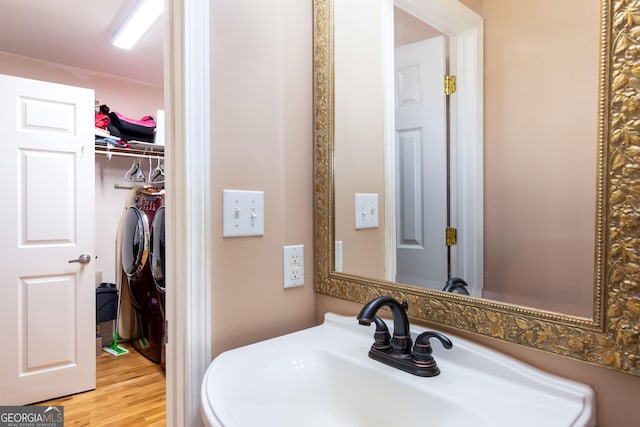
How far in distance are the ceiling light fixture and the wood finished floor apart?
7.64 feet

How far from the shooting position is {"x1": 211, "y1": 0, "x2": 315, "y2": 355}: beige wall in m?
0.97

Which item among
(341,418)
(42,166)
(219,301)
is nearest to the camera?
(341,418)

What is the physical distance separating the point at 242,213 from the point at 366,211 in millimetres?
371

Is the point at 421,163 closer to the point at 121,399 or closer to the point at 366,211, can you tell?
the point at 366,211

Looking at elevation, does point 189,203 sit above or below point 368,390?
above

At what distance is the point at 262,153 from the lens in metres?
1.05

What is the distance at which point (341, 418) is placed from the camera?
0.83 m

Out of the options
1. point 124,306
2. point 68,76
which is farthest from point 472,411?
point 68,76

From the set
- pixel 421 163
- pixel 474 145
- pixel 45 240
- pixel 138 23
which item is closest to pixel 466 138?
pixel 474 145

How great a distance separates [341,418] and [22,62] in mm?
3662

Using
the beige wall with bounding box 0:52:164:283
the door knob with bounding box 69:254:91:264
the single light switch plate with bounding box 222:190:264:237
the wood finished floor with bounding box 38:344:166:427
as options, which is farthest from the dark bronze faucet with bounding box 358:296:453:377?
the beige wall with bounding box 0:52:164:283

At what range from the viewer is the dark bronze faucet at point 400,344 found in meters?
0.75

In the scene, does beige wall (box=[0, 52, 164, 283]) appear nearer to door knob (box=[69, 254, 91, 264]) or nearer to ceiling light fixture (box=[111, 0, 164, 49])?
ceiling light fixture (box=[111, 0, 164, 49])

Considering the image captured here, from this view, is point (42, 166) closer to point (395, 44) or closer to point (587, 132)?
point (395, 44)
